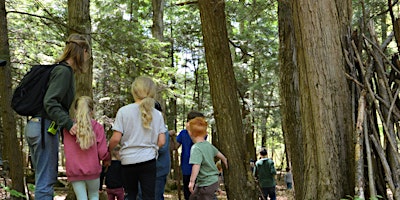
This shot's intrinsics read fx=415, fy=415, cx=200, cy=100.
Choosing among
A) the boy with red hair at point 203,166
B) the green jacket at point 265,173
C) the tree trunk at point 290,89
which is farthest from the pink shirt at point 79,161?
the green jacket at point 265,173

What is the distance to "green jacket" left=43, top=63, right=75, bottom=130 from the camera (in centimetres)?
349

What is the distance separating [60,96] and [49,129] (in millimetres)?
300

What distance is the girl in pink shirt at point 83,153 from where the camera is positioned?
380cm

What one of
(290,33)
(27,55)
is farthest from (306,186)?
(27,55)

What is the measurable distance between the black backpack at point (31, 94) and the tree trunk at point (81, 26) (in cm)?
353

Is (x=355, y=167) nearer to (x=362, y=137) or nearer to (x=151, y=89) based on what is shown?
(x=362, y=137)

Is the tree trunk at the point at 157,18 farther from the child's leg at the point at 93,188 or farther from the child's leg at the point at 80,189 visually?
the child's leg at the point at 80,189

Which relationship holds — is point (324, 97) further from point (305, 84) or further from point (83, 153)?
point (83, 153)

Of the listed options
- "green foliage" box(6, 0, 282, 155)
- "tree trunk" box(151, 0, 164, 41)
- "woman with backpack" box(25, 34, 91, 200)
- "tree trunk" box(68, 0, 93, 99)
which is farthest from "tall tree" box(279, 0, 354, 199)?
"tree trunk" box(151, 0, 164, 41)

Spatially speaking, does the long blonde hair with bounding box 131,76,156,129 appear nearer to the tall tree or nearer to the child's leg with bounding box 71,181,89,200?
the child's leg with bounding box 71,181,89,200

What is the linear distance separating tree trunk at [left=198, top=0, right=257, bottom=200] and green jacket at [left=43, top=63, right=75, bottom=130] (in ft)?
9.24

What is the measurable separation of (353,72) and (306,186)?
1.21 meters

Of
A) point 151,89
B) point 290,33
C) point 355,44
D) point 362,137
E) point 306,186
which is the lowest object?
point 306,186

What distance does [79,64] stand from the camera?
3.89 m
